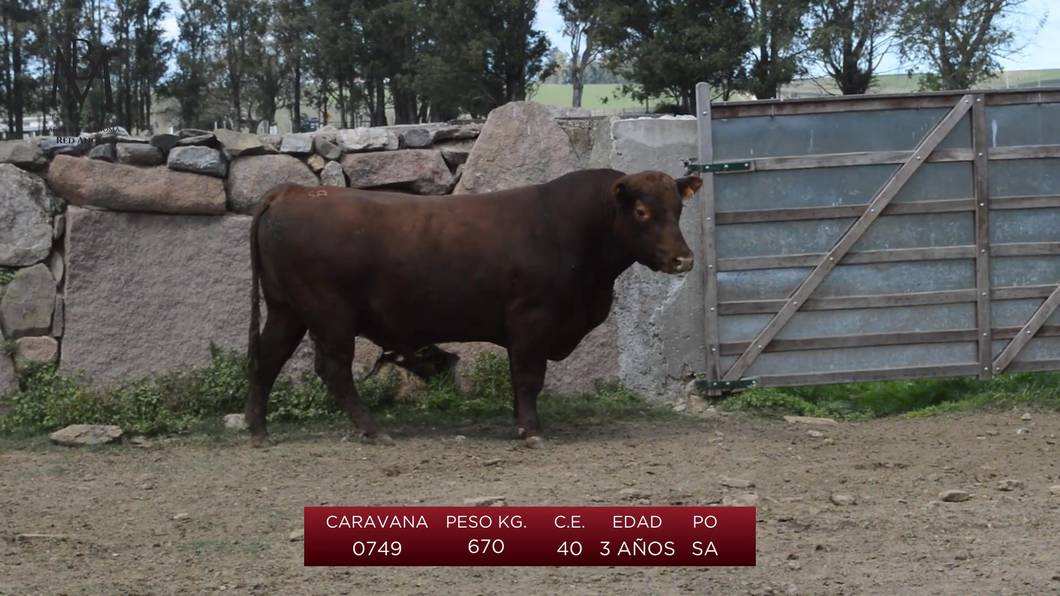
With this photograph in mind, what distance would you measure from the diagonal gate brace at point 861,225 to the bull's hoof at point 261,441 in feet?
10.5

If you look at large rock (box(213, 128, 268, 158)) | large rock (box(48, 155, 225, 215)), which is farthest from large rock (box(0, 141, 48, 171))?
large rock (box(213, 128, 268, 158))

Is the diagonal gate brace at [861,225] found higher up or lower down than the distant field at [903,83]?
lower down

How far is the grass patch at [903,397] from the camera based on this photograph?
27.0ft

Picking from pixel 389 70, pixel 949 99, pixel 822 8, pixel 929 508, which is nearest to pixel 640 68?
pixel 822 8

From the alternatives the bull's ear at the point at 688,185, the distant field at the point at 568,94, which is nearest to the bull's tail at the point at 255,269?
the bull's ear at the point at 688,185

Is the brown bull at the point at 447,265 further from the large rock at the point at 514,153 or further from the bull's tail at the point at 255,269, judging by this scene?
the large rock at the point at 514,153

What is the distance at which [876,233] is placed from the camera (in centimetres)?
844

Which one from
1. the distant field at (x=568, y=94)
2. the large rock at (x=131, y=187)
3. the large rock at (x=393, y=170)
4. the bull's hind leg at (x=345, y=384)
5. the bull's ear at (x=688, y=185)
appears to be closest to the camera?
the bull's hind leg at (x=345, y=384)

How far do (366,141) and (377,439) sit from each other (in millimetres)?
2342

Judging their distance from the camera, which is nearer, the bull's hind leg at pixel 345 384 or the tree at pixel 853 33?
the bull's hind leg at pixel 345 384

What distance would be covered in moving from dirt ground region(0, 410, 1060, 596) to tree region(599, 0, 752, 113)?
2091 cm

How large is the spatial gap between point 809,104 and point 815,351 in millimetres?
1653

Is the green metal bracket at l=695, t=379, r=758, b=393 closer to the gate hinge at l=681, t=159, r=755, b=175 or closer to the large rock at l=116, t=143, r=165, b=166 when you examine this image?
the gate hinge at l=681, t=159, r=755, b=175

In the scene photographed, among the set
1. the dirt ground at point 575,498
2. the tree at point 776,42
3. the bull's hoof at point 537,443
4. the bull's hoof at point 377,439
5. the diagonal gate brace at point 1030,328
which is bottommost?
the dirt ground at point 575,498
